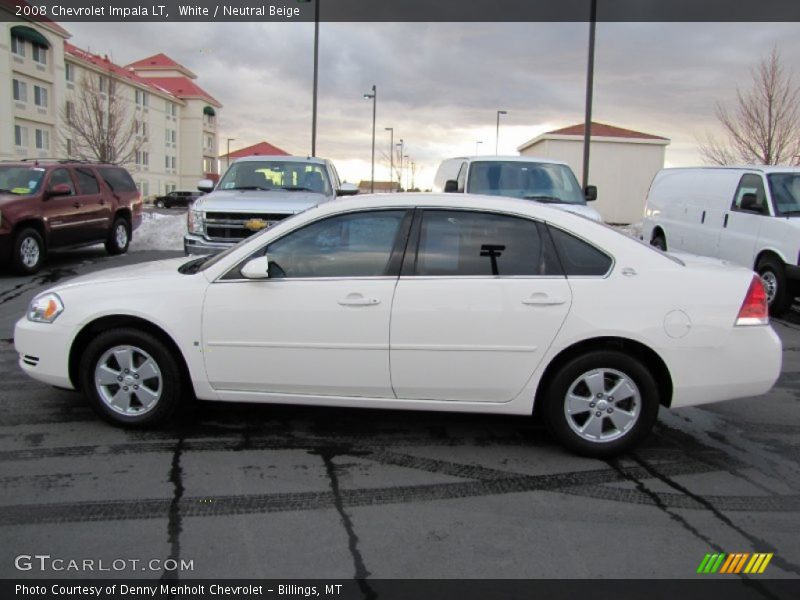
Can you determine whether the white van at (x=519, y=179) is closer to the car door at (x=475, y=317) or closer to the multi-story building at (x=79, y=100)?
the car door at (x=475, y=317)

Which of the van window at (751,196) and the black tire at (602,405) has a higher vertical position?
the van window at (751,196)

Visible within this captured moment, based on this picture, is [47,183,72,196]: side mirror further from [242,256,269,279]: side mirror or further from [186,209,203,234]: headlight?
[242,256,269,279]: side mirror

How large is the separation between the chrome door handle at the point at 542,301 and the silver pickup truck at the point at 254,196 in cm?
489

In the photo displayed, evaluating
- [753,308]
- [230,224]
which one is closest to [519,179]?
[230,224]

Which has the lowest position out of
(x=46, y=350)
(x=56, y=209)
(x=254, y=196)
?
(x=46, y=350)

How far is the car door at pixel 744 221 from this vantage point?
31.7ft

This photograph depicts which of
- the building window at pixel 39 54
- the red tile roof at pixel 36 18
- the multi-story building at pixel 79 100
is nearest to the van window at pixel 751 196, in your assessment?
the multi-story building at pixel 79 100

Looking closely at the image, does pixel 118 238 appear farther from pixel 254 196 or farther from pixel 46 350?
pixel 46 350

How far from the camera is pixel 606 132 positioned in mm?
35594

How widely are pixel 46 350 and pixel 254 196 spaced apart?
5186 mm

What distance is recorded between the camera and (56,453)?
4125 mm

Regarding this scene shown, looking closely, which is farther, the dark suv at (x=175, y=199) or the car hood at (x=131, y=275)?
the dark suv at (x=175, y=199)
